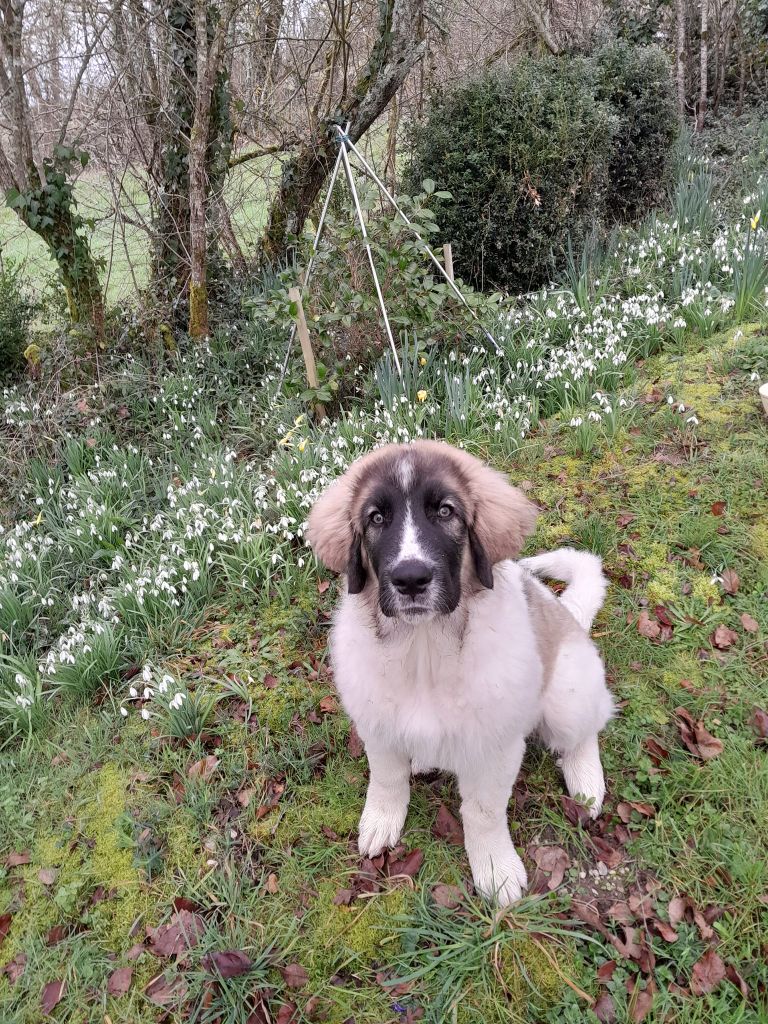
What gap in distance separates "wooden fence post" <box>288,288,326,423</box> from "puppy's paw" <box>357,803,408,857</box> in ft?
10.1

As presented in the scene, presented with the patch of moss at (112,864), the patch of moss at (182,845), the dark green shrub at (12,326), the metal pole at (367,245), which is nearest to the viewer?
the patch of moss at (112,864)

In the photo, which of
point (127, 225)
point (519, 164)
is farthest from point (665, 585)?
point (127, 225)

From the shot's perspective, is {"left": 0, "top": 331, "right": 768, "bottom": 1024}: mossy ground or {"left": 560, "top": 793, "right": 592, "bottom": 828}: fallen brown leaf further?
{"left": 560, "top": 793, "right": 592, "bottom": 828}: fallen brown leaf

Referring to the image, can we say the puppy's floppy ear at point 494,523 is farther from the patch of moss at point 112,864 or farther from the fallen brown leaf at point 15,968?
the fallen brown leaf at point 15,968

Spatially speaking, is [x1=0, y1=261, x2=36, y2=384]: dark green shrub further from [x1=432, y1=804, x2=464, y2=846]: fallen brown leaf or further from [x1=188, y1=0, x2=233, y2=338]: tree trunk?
[x1=432, y1=804, x2=464, y2=846]: fallen brown leaf

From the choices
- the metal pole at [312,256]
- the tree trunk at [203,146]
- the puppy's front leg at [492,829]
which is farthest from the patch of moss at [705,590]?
the tree trunk at [203,146]

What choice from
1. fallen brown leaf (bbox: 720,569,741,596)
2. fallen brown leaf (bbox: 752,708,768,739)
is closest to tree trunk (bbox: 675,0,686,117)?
fallen brown leaf (bbox: 720,569,741,596)

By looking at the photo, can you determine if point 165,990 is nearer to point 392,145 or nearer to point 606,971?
point 606,971

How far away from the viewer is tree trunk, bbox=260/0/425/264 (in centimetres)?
596

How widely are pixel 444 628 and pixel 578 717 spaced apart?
29.1 inches

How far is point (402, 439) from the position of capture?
4223mm

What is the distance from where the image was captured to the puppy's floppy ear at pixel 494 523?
2094mm

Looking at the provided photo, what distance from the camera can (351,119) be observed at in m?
6.30

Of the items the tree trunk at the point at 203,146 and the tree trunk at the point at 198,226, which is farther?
the tree trunk at the point at 198,226
